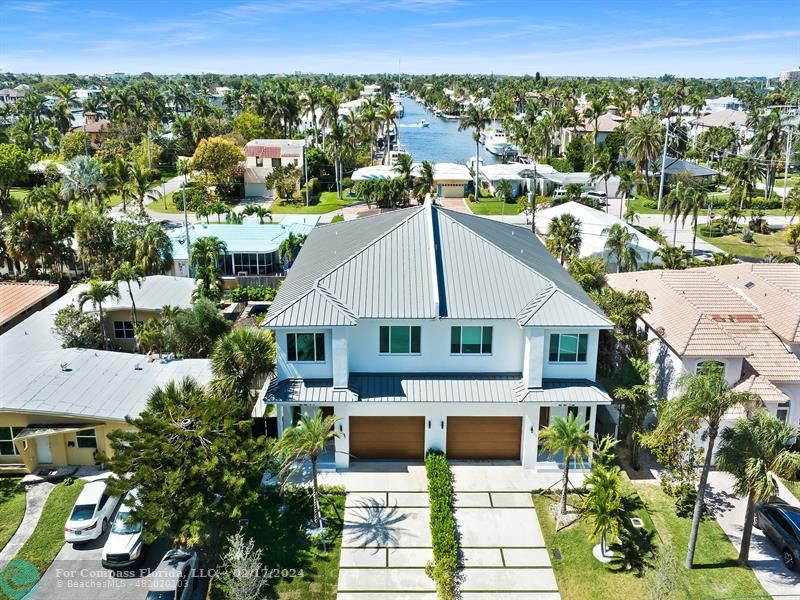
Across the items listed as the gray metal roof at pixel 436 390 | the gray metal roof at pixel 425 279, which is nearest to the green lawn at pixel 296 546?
the gray metal roof at pixel 436 390

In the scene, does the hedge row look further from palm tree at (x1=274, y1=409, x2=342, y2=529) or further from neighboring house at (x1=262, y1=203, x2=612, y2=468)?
palm tree at (x1=274, y1=409, x2=342, y2=529)

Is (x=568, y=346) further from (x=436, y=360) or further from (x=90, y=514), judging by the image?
(x=90, y=514)

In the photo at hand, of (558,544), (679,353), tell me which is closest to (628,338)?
(679,353)

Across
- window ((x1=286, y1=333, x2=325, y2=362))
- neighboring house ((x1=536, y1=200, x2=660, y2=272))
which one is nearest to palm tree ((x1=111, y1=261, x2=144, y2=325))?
window ((x1=286, y1=333, x2=325, y2=362))

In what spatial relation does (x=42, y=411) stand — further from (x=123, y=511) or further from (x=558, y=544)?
(x=558, y=544)

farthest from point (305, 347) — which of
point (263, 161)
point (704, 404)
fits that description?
point (263, 161)
